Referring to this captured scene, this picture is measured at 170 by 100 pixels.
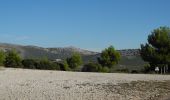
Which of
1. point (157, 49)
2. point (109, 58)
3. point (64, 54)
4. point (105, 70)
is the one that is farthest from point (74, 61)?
point (64, 54)

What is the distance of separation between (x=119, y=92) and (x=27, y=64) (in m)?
49.5

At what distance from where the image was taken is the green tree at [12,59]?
75956 mm

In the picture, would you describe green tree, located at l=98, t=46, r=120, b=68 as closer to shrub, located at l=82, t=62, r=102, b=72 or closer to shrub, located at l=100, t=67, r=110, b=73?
shrub, located at l=82, t=62, r=102, b=72

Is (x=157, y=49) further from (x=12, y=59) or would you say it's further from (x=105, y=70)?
(x=12, y=59)

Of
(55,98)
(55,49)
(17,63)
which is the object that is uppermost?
(55,49)

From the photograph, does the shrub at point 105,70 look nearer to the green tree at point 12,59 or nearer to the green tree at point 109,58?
the green tree at point 109,58

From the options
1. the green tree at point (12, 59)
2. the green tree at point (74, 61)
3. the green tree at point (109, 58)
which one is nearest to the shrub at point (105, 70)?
the green tree at point (109, 58)

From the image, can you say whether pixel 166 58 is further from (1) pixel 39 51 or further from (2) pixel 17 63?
(1) pixel 39 51

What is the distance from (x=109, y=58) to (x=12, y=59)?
16.8 metres

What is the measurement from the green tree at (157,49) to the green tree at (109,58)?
350 inches

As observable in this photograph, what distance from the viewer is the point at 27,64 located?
242 feet

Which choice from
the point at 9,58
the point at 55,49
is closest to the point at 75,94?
the point at 9,58

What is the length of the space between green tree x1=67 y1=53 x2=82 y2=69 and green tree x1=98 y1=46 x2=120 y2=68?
7.12 metres

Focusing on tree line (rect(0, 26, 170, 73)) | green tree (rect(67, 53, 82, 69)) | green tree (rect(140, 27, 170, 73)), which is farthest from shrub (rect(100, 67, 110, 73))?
green tree (rect(67, 53, 82, 69))
